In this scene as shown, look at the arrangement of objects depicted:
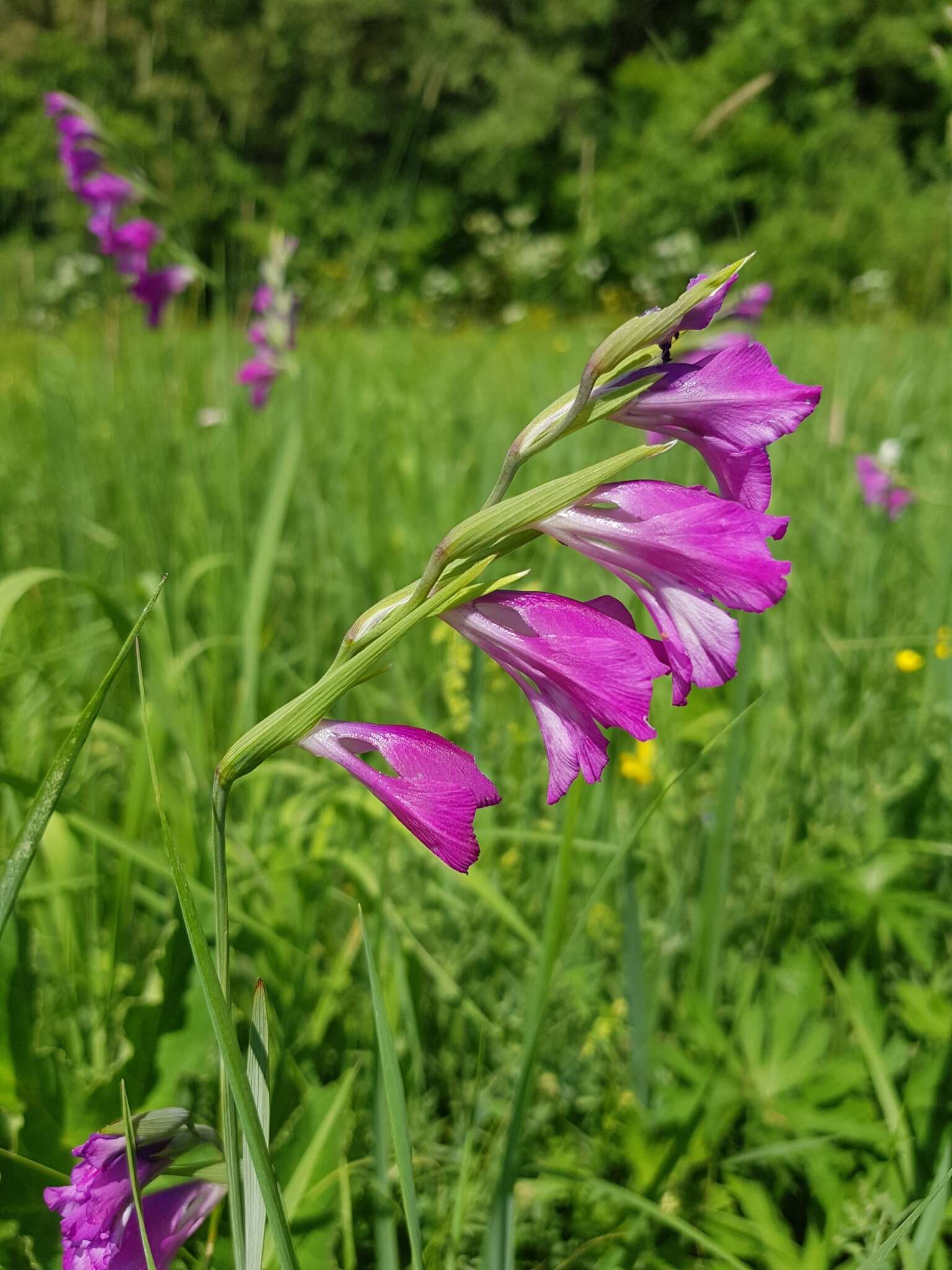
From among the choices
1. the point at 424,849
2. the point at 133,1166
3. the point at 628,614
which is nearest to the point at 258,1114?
the point at 133,1166

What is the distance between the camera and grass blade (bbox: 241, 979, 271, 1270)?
449mm

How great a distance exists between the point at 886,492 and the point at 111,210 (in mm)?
1644

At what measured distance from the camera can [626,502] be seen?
1.52 ft

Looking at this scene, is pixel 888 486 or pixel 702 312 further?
pixel 888 486

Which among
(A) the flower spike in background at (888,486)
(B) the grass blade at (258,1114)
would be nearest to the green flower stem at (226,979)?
(B) the grass blade at (258,1114)

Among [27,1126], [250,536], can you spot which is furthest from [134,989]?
[250,536]

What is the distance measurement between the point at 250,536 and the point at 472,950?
3.90 ft

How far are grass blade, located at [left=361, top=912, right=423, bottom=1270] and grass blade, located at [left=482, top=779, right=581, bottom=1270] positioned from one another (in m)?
0.09

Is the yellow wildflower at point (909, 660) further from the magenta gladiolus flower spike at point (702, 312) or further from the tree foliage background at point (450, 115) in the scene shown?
the magenta gladiolus flower spike at point (702, 312)

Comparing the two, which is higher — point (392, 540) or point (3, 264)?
point (3, 264)

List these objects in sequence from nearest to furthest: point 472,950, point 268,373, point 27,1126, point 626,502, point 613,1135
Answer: point 626,502 < point 27,1126 < point 613,1135 < point 472,950 < point 268,373

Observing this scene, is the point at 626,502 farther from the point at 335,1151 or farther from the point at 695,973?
the point at 695,973

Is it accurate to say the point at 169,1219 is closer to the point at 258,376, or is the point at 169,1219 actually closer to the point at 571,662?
the point at 571,662

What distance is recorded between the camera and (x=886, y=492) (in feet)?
5.24
